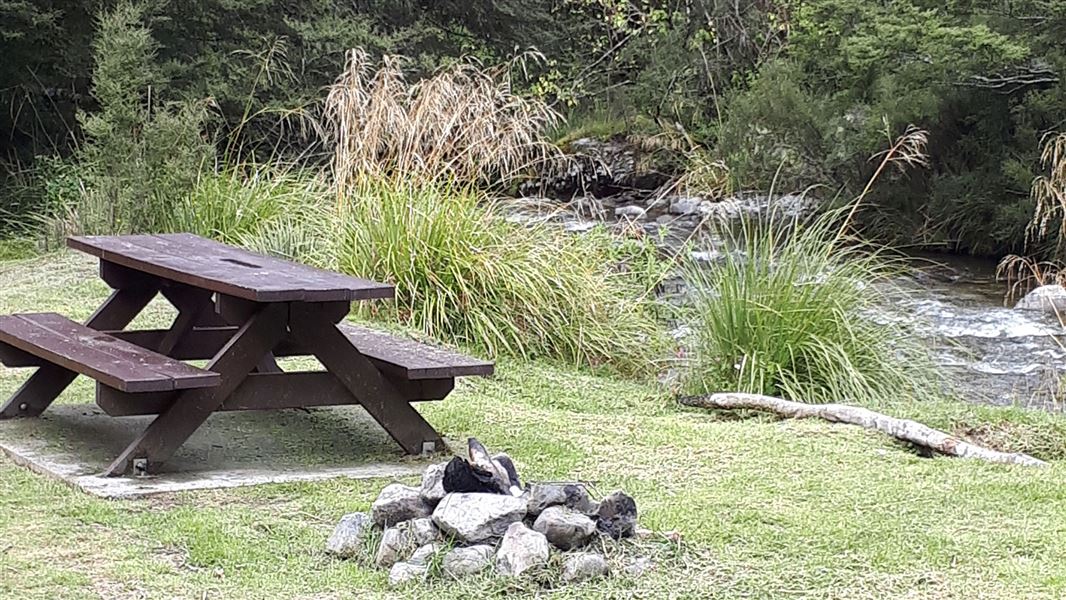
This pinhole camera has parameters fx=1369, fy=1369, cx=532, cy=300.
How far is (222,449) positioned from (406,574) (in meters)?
1.83

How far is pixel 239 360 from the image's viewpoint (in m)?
4.55

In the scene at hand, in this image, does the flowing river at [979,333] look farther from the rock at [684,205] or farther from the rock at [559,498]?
the rock at [559,498]

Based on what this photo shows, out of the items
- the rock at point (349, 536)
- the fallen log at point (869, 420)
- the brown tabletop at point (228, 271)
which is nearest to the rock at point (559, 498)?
the rock at point (349, 536)

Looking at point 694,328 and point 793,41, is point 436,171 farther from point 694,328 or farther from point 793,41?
point 793,41

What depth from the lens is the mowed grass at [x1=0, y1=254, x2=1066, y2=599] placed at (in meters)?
3.39

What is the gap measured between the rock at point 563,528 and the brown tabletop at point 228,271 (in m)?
1.25

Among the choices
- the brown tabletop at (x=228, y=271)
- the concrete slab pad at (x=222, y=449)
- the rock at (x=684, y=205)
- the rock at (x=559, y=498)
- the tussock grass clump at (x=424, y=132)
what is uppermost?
the tussock grass clump at (x=424, y=132)

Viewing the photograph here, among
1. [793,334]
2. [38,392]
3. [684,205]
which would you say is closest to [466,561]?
[38,392]

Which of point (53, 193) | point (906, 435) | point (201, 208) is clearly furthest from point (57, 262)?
point (906, 435)

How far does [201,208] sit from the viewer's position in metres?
9.89

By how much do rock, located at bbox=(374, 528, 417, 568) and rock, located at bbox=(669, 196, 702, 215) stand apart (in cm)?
1332

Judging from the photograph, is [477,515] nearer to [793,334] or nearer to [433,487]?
[433,487]

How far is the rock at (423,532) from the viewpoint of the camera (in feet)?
11.5

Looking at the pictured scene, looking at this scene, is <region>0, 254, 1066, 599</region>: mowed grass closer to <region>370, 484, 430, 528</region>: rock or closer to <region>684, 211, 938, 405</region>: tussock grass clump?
<region>370, 484, 430, 528</region>: rock
